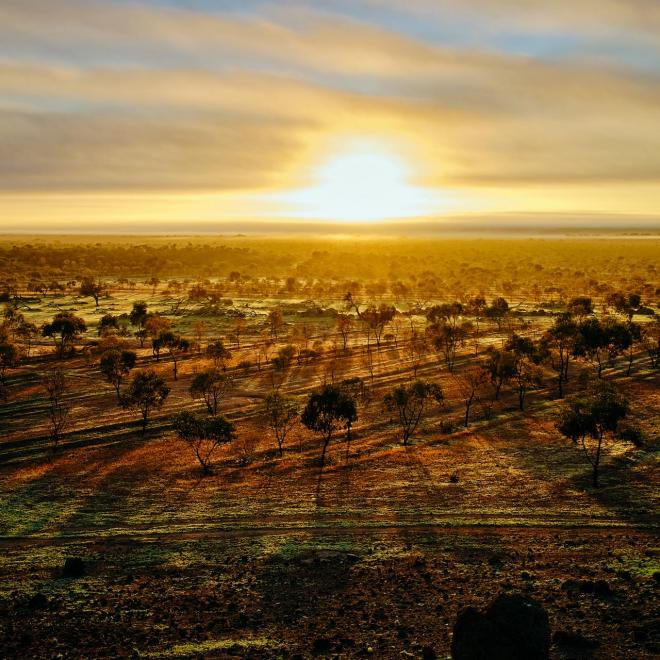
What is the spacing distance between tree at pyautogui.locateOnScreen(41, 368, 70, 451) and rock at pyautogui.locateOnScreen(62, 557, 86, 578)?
23066mm

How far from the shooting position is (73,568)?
3316 centimetres

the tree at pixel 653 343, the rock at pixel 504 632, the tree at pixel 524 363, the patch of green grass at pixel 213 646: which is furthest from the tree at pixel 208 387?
the tree at pixel 653 343

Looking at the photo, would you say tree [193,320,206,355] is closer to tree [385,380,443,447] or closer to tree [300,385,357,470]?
tree [385,380,443,447]

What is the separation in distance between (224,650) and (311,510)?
47.7 feet

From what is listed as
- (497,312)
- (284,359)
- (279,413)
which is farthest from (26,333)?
(497,312)

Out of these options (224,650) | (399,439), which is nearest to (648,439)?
(399,439)

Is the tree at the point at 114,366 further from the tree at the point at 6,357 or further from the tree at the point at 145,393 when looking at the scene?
the tree at the point at 6,357

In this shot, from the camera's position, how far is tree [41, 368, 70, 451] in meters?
56.8

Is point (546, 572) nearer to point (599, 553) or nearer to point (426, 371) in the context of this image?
point (599, 553)

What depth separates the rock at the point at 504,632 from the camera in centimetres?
2358

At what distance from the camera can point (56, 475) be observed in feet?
158

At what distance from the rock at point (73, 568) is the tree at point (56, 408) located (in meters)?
23.1

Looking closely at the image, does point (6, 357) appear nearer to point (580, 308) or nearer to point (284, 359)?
point (284, 359)

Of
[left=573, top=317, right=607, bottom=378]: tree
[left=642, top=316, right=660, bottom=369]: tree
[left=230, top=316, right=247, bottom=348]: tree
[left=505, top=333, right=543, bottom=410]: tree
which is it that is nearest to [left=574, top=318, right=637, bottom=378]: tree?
[left=573, top=317, right=607, bottom=378]: tree
